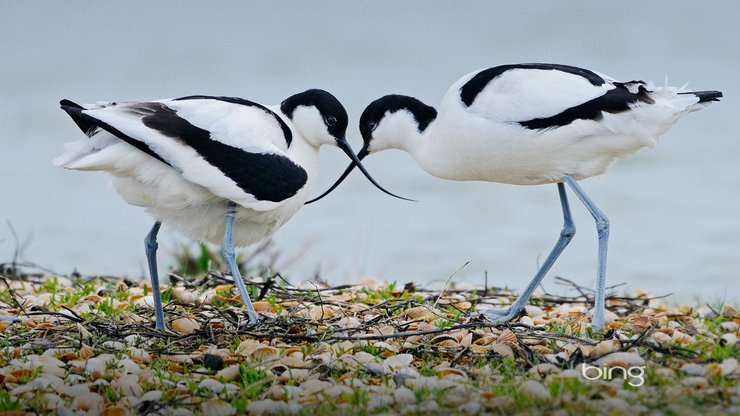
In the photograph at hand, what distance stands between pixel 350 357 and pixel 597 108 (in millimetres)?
1967

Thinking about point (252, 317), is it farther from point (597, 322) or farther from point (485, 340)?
point (597, 322)

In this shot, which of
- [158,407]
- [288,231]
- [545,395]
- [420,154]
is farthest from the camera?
[288,231]

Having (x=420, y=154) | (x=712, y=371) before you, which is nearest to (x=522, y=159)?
(x=420, y=154)

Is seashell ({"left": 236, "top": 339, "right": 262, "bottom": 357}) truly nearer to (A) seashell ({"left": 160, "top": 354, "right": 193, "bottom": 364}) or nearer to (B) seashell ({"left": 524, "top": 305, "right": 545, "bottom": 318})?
(A) seashell ({"left": 160, "top": 354, "right": 193, "bottom": 364})

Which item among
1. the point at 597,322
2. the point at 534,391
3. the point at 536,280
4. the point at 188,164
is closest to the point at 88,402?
the point at 188,164

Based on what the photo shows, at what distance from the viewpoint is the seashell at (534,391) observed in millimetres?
4246

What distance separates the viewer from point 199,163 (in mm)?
5648

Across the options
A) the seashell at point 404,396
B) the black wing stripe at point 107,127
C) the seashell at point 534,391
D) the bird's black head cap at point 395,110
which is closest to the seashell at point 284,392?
the seashell at point 404,396

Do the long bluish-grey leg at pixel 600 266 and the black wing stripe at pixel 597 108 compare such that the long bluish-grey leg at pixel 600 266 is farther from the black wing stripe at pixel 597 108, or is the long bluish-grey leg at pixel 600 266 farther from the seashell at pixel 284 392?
the seashell at pixel 284 392

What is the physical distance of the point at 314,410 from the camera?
14.4ft

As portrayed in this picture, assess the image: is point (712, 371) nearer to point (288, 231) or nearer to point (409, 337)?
point (409, 337)

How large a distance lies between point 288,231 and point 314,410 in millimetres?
7827

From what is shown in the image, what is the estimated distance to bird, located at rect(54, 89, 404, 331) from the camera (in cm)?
557

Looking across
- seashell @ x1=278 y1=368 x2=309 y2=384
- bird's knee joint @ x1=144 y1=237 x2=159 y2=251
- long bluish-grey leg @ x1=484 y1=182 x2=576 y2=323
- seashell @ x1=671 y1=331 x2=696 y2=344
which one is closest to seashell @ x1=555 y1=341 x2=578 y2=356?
seashell @ x1=671 y1=331 x2=696 y2=344
